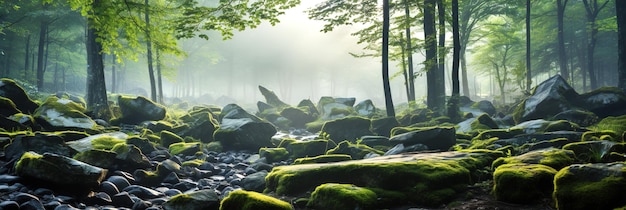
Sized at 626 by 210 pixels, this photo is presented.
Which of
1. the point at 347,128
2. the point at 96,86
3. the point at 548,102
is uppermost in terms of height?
the point at 96,86

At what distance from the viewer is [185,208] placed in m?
5.00

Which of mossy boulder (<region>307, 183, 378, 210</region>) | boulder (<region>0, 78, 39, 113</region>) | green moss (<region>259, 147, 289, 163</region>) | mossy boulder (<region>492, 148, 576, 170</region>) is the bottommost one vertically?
green moss (<region>259, 147, 289, 163</region>)

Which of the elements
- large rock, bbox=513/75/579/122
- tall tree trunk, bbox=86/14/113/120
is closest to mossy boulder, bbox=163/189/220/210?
tall tree trunk, bbox=86/14/113/120

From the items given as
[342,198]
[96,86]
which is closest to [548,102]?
[342,198]

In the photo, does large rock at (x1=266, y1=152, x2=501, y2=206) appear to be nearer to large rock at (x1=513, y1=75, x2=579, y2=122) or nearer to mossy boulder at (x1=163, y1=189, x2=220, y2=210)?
mossy boulder at (x1=163, y1=189, x2=220, y2=210)

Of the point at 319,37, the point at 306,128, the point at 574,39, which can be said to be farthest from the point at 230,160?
the point at 319,37

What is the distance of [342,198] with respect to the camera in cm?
475

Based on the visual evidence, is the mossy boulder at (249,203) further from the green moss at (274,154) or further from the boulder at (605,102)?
the boulder at (605,102)

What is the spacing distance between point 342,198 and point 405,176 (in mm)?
1105

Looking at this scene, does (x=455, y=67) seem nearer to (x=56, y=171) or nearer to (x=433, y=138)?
(x=433, y=138)

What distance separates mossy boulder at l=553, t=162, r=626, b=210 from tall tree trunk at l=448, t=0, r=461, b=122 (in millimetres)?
11115

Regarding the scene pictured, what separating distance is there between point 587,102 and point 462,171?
1223 cm

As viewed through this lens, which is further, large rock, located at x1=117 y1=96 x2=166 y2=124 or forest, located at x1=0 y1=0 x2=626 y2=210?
large rock, located at x1=117 y1=96 x2=166 y2=124

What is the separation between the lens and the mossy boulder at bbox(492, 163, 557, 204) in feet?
14.1
